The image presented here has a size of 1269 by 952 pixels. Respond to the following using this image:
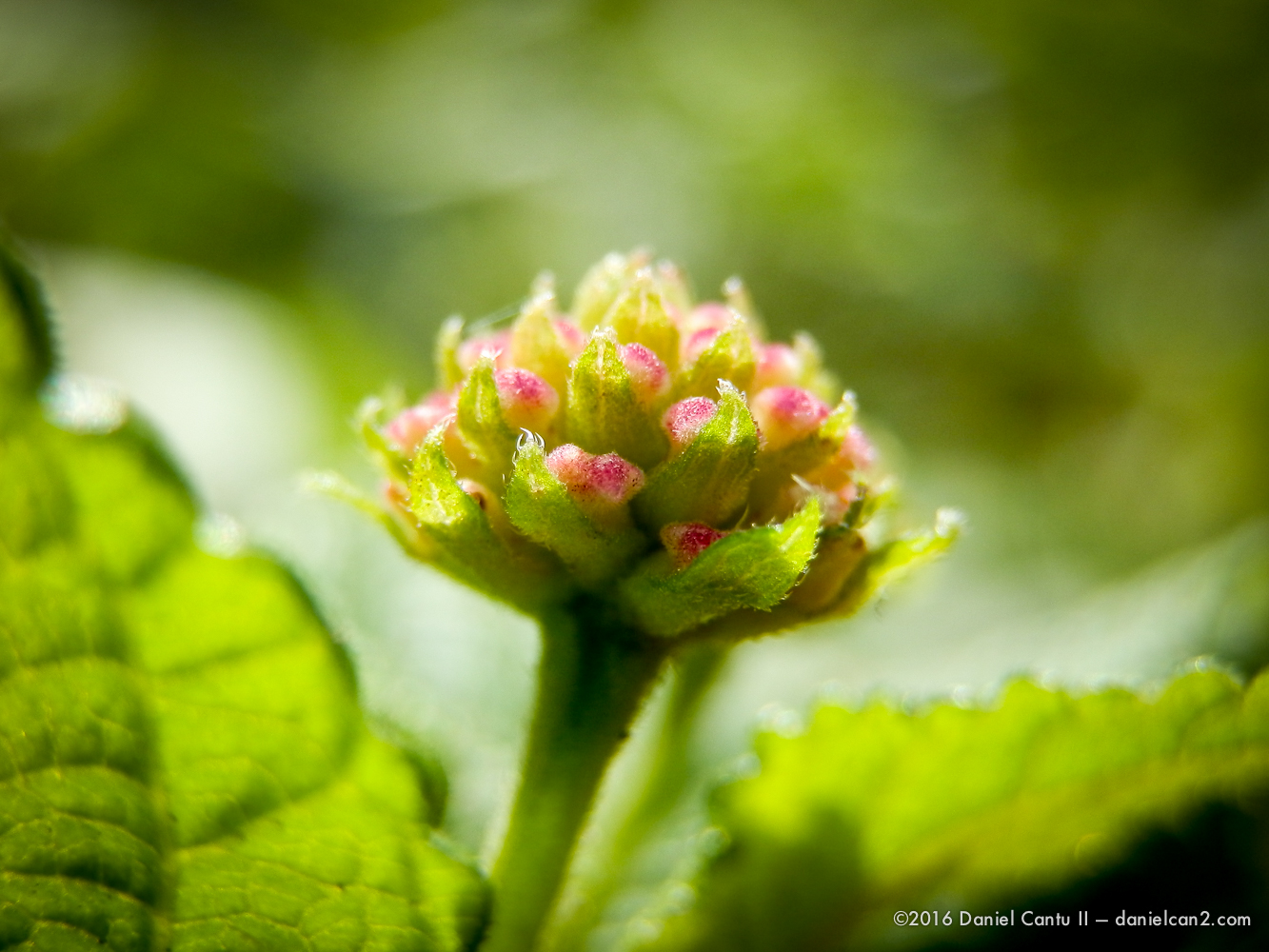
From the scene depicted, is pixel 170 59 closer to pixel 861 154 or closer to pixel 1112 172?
pixel 861 154

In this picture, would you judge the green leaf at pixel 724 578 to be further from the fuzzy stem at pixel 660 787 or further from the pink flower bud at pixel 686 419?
the fuzzy stem at pixel 660 787

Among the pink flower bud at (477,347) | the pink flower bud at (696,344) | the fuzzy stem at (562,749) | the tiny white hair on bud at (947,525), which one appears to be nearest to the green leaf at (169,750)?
the fuzzy stem at (562,749)

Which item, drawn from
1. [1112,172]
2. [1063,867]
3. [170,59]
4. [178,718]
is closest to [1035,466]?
[1112,172]

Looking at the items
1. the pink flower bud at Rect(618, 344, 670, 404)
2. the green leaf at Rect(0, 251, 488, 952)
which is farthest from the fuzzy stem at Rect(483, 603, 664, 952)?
the pink flower bud at Rect(618, 344, 670, 404)

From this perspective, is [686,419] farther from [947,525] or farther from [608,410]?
[947,525]

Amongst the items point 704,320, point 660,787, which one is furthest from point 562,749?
point 660,787
